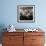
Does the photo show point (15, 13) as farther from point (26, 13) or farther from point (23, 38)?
point (23, 38)

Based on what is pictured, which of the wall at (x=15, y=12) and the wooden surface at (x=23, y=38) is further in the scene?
the wall at (x=15, y=12)

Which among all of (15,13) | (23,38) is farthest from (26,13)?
(23,38)

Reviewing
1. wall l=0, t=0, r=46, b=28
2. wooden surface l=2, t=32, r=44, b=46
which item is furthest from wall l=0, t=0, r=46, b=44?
wooden surface l=2, t=32, r=44, b=46

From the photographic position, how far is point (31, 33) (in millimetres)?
3871

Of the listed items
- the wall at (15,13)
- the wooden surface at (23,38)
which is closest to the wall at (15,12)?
the wall at (15,13)

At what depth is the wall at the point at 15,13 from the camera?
14.2 feet

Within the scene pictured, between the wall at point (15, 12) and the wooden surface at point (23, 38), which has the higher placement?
the wall at point (15, 12)

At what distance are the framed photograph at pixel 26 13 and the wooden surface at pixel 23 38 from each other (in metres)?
0.64

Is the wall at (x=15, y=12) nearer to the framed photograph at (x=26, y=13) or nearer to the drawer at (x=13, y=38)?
the framed photograph at (x=26, y=13)

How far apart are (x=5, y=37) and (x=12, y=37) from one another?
0.20 meters

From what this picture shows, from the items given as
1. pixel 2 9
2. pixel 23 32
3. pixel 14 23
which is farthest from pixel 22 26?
pixel 2 9

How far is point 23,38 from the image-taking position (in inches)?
153

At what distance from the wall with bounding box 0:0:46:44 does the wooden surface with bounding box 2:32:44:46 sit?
558 mm

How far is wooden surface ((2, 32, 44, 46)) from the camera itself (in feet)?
12.7
